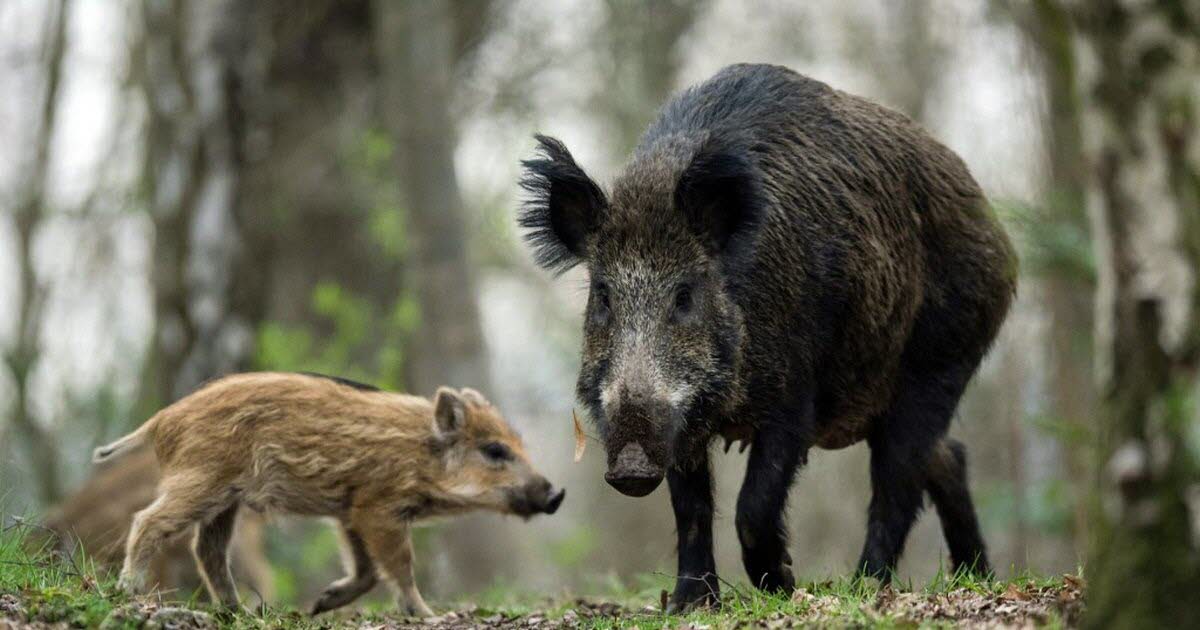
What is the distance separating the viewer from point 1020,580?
6.89 m

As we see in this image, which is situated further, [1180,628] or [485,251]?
[485,251]

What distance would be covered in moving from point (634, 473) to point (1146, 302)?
8.50 feet

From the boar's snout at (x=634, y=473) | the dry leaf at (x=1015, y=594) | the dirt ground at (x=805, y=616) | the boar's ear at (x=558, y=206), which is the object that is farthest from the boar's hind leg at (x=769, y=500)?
the boar's ear at (x=558, y=206)

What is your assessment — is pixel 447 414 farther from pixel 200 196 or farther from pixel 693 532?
pixel 200 196

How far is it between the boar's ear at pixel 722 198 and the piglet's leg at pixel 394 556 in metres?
2.68

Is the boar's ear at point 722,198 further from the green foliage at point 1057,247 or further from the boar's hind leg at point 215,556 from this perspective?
the green foliage at point 1057,247

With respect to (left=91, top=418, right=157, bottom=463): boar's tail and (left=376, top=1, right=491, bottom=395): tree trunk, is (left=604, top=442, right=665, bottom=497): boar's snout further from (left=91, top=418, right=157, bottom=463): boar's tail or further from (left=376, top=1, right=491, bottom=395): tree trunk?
(left=376, top=1, right=491, bottom=395): tree trunk

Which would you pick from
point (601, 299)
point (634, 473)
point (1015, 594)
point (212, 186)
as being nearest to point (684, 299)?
point (601, 299)

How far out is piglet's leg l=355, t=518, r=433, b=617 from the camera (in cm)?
849

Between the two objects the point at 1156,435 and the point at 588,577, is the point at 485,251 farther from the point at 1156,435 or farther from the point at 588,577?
the point at 1156,435

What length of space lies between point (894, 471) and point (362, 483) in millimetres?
3034

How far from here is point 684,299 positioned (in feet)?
23.9

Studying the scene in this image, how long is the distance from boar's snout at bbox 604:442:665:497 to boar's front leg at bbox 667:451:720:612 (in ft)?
1.94

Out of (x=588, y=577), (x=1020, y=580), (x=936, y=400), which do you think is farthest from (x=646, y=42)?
(x=1020, y=580)
